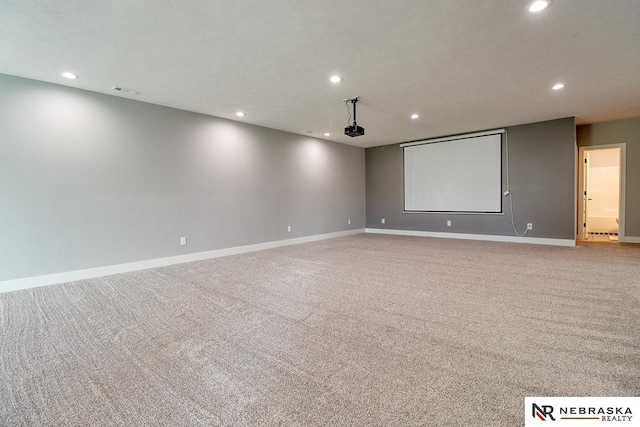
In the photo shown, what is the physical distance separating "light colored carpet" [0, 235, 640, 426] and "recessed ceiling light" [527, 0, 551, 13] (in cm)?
253

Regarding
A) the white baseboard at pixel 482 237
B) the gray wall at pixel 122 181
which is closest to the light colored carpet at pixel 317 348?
the gray wall at pixel 122 181

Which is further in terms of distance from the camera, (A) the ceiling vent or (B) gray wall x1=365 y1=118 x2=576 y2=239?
(B) gray wall x1=365 y1=118 x2=576 y2=239

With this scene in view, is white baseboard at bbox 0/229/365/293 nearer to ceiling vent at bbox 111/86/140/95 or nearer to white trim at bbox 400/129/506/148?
ceiling vent at bbox 111/86/140/95

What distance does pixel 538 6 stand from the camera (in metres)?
2.24

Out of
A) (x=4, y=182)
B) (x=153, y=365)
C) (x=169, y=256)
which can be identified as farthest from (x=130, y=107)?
→ (x=153, y=365)

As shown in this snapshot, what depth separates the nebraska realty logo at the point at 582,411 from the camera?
128 cm

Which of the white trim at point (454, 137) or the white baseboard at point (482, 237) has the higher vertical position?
the white trim at point (454, 137)

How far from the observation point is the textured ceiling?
2.29 metres

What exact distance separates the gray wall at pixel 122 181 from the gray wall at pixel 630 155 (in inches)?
267

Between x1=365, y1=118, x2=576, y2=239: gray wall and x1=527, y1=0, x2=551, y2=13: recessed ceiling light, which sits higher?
x1=527, y1=0, x2=551, y2=13: recessed ceiling light

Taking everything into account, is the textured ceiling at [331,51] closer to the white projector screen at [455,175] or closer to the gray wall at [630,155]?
the gray wall at [630,155]

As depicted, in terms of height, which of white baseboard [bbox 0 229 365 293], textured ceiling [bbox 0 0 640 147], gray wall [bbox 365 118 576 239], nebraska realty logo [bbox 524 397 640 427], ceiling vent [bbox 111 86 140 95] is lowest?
nebraska realty logo [bbox 524 397 640 427]

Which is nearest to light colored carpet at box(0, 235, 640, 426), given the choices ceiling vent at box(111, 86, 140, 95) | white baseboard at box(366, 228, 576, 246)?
white baseboard at box(366, 228, 576, 246)

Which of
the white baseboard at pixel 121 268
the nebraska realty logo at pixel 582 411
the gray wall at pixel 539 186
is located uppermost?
the gray wall at pixel 539 186
